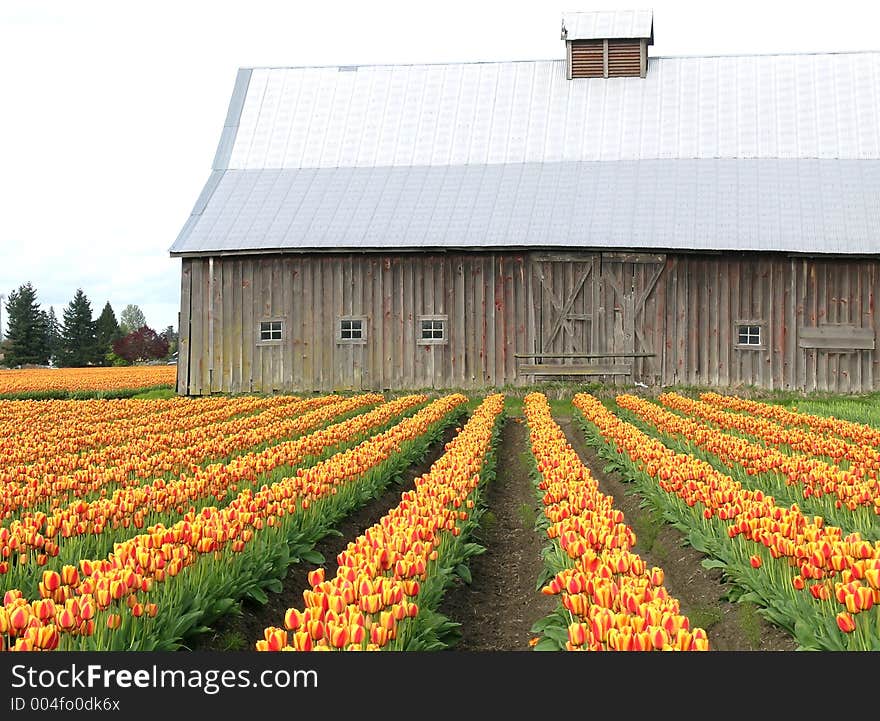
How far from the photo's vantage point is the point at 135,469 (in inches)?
446

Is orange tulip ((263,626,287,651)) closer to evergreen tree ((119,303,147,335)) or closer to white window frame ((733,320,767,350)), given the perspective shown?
white window frame ((733,320,767,350))

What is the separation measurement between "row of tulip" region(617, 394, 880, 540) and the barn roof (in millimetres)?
13642

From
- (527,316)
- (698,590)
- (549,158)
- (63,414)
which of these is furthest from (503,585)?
(549,158)

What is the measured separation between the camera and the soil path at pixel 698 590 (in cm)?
668

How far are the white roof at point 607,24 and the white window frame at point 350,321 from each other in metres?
12.8

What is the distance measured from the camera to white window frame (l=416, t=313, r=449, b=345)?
26.1m

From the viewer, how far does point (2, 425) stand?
58.0 feet

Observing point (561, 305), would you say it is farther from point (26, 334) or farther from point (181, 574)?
point (26, 334)

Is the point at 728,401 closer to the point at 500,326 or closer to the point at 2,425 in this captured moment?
the point at 500,326

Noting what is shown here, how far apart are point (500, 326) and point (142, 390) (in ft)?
50.4

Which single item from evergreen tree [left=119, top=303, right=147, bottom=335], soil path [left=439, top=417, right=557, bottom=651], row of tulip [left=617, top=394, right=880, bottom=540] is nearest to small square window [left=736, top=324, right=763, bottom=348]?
row of tulip [left=617, top=394, right=880, bottom=540]

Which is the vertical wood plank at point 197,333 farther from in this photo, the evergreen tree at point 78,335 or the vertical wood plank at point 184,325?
the evergreen tree at point 78,335

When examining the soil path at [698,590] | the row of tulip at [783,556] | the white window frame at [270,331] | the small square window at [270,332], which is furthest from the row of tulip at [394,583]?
the small square window at [270,332]

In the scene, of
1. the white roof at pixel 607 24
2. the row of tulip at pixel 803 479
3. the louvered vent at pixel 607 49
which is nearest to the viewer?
the row of tulip at pixel 803 479
